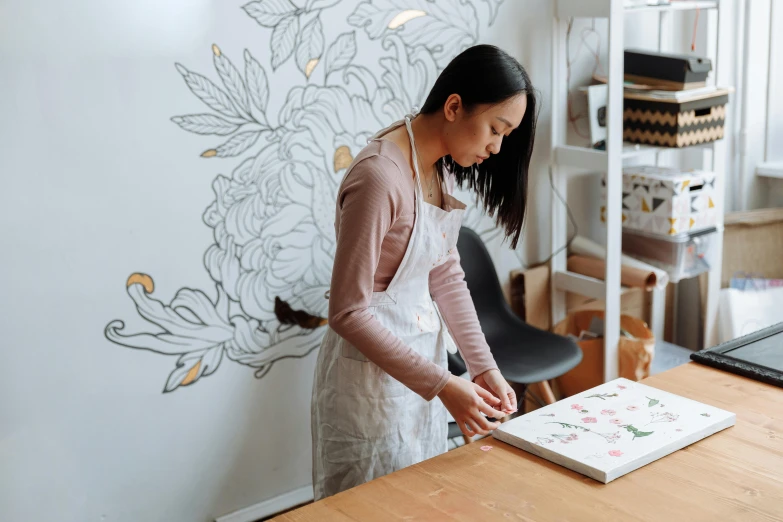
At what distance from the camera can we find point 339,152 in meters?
2.48

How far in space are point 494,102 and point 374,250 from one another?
34 centimetres

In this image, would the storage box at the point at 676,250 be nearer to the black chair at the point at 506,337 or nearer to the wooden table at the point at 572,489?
the black chair at the point at 506,337

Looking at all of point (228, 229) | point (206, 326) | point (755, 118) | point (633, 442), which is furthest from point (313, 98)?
point (755, 118)

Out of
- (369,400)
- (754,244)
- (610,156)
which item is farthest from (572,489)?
(754,244)

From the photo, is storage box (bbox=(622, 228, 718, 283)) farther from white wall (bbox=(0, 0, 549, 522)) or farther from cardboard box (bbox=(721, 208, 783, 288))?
white wall (bbox=(0, 0, 549, 522))

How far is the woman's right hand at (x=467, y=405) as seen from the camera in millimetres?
1507

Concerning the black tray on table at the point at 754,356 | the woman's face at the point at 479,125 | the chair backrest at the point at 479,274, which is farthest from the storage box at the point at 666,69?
the woman's face at the point at 479,125

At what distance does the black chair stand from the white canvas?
2.71 ft

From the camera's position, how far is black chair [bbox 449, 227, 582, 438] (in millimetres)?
2490

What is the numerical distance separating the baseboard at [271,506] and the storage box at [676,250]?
139 centimetres

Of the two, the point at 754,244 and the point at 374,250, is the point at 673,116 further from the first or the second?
the point at 374,250

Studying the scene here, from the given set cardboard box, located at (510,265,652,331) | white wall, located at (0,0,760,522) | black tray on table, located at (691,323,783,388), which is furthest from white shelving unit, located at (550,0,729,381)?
black tray on table, located at (691,323,783,388)

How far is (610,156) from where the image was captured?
8.84ft

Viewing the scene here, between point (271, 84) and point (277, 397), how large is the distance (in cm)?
89
